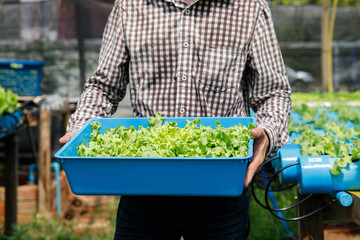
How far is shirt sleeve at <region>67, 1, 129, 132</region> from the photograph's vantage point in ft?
5.19

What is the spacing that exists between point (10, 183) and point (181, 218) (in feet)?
7.84

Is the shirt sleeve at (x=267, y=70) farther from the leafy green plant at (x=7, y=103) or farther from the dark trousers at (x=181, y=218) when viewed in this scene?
the leafy green plant at (x=7, y=103)

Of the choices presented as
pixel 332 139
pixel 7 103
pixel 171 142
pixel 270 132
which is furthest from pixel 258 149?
pixel 7 103

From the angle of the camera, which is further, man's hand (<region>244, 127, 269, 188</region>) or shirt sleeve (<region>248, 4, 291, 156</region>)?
shirt sleeve (<region>248, 4, 291, 156</region>)

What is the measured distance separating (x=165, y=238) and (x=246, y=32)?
777 mm

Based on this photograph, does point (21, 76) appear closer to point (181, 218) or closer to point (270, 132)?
point (181, 218)

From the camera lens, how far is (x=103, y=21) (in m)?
5.07

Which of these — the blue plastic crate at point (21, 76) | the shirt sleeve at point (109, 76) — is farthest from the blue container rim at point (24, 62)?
the shirt sleeve at point (109, 76)

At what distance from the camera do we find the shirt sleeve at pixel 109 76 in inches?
62.3

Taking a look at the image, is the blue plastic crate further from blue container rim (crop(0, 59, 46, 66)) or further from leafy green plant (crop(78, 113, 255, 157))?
leafy green plant (crop(78, 113, 255, 157))

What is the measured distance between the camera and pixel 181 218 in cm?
150

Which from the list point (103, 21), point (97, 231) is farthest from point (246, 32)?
point (103, 21)

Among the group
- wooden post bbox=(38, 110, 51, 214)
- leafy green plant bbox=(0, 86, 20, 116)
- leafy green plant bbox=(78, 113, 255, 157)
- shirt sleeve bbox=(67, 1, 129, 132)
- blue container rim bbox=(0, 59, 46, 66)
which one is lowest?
wooden post bbox=(38, 110, 51, 214)

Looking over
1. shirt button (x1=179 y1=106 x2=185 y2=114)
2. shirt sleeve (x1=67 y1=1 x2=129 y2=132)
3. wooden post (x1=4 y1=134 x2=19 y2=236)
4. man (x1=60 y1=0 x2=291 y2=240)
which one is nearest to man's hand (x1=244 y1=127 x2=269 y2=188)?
man (x1=60 y1=0 x2=291 y2=240)
